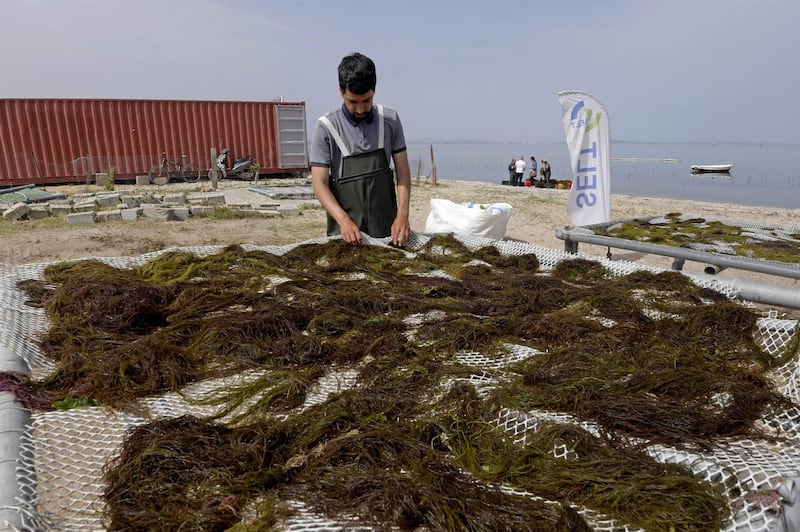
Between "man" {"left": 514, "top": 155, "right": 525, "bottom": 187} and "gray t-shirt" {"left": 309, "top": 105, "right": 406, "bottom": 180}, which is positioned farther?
"man" {"left": 514, "top": 155, "right": 525, "bottom": 187}

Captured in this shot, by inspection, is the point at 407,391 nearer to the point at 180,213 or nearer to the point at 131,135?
the point at 180,213

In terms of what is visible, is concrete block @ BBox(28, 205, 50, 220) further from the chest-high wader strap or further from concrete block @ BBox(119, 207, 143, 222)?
the chest-high wader strap

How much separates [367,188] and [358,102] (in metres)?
0.70

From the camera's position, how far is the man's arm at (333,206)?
12.8 feet

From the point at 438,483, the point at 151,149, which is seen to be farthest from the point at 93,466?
the point at 151,149

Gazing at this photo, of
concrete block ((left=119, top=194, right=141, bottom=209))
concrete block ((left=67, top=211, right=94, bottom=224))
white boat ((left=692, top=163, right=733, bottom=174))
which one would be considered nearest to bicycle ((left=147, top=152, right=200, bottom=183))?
concrete block ((left=119, top=194, right=141, bottom=209))

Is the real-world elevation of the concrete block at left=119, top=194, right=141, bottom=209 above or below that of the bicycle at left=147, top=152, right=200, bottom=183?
below

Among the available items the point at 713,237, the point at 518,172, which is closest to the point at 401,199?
the point at 713,237

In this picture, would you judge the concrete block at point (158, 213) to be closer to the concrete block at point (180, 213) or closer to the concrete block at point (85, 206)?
the concrete block at point (180, 213)

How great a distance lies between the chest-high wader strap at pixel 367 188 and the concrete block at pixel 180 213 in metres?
8.29

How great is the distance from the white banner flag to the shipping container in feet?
55.5

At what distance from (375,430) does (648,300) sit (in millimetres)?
2128

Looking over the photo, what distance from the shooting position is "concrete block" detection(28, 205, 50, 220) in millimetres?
11367

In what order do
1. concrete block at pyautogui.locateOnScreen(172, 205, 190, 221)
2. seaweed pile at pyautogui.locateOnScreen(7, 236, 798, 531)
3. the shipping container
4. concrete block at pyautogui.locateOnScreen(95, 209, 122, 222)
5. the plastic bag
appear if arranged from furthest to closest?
the shipping container, concrete block at pyautogui.locateOnScreen(172, 205, 190, 221), concrete block at pyautogui.locateOnScreen(95, 209, 122, 222), the plastic bag, seaweed pile at pyautogui.locateOnScreen(7, 236, 798, 531)
